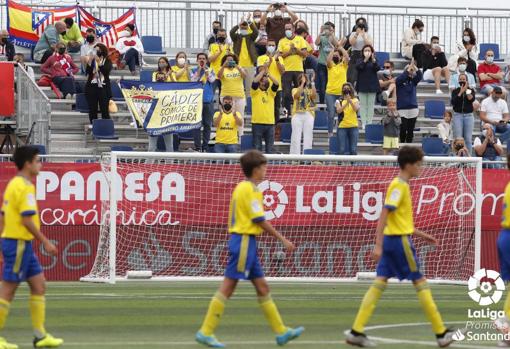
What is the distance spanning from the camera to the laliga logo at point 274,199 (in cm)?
2191

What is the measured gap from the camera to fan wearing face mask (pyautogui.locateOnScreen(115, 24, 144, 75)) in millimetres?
30422

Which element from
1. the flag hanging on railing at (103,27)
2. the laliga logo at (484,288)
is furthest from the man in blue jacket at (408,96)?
the flag hanging on railing at (103,27)

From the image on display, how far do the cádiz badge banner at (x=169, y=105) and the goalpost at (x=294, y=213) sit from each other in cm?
388

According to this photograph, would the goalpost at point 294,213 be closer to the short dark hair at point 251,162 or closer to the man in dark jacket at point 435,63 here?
the short dark hair at point 251,162

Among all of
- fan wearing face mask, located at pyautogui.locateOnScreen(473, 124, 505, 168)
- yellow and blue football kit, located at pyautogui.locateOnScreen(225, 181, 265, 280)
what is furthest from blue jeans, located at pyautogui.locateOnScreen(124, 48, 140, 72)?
yellow and blue football kit, located at pyautogui.locateOnScreen(225, 181, 265, 280)

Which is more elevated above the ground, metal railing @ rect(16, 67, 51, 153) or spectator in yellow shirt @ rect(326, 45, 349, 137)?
spectator in yellow shirt @ rect(326, 45, 349, 137)

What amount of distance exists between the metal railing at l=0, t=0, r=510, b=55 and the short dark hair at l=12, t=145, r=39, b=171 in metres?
20.4

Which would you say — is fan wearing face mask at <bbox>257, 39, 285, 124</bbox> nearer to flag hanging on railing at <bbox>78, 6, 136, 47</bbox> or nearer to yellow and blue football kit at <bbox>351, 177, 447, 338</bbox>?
flag hanging on railing at <bbox>78, 6, 136, 47</bbox>

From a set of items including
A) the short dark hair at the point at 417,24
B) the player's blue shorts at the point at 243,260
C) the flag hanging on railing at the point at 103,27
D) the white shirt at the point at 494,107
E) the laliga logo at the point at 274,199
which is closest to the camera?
the player's blue shorts at the point at 243,260

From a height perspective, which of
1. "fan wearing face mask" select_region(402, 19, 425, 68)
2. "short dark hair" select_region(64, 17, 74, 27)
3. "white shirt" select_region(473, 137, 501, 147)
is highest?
"short dark hair" select_region(64, 17, 74, 27)

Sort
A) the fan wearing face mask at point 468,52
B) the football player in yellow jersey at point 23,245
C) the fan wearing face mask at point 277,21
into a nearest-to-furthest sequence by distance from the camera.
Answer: the football player in yellow jersey at point 23,245 → the fan wearing face mask at point 277,21 → the fan wearing face mask at point 468,52

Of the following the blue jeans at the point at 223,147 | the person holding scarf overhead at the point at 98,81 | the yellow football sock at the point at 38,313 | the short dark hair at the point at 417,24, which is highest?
the short dark hair at the point at 417,24

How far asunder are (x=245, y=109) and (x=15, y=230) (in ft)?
55.6

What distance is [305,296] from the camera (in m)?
18.3
